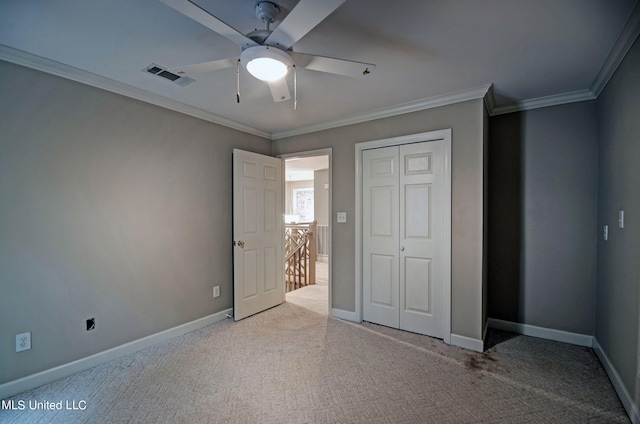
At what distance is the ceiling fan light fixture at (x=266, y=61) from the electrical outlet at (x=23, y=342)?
247 cm

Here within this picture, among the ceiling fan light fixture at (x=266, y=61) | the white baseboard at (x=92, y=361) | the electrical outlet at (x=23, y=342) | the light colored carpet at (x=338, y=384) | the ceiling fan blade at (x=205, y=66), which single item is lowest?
the light colored carpet at (x=338, y=384)

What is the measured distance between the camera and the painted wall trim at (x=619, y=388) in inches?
70.4

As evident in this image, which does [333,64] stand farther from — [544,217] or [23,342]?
[23,342]

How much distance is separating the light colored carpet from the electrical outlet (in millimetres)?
325

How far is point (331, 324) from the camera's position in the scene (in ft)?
11.2

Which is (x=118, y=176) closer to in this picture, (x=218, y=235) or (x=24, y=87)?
(x=24, y=87)

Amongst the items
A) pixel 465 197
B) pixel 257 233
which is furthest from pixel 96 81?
pixel 465 197

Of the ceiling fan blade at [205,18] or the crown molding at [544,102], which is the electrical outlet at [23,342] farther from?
the crown molding at [544,102]

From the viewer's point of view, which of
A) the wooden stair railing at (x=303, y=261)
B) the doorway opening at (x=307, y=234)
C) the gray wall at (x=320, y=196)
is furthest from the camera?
the gray wall at (x=320, y=196)

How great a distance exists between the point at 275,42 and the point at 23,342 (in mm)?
2695

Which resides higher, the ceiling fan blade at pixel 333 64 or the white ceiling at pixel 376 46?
the white ceiling at pixel 376 46

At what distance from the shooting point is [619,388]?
2035 mm

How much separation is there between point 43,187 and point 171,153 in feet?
3.50

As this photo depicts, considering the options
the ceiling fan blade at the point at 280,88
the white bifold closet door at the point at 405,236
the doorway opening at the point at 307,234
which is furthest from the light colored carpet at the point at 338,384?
the ceiling fan blade at the point at 280,88
